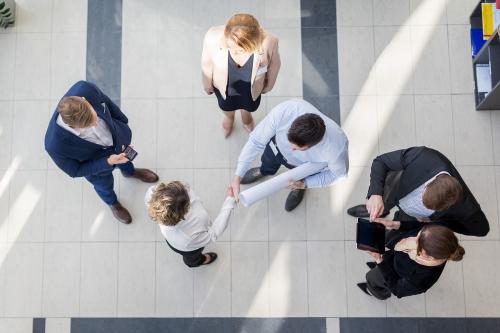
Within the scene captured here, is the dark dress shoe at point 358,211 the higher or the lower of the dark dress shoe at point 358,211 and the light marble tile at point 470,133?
the lower

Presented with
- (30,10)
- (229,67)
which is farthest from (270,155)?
(30,10)

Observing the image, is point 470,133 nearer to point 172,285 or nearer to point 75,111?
point 172,285

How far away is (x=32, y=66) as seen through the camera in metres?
4.48

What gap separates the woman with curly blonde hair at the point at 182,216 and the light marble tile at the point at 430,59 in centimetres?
247

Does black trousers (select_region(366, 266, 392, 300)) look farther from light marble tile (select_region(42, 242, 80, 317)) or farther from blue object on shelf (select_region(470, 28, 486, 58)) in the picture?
light marble tile (select_region(42, 242, 80, 317))

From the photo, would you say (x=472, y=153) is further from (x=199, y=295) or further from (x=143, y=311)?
(x=143, y=311)

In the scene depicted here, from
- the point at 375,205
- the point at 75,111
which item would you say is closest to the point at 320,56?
the point at 375,205

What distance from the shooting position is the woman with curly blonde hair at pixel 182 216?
8.82 feet

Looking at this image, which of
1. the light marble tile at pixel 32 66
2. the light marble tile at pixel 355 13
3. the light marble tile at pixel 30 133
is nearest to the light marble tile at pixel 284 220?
the light marble tile at pixel 355 13

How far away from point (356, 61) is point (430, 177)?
77.8 inches

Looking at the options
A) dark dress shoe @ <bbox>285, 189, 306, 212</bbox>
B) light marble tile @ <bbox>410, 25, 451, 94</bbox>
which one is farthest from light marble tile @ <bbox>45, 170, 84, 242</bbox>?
light marble tile @ <bbox>410, 25, 451, 94</bbox>

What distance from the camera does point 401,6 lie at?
4477 millimetres

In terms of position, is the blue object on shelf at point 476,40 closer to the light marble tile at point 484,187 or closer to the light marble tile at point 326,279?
the light marble tile at point 484,187

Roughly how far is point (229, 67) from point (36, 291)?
115 inches
